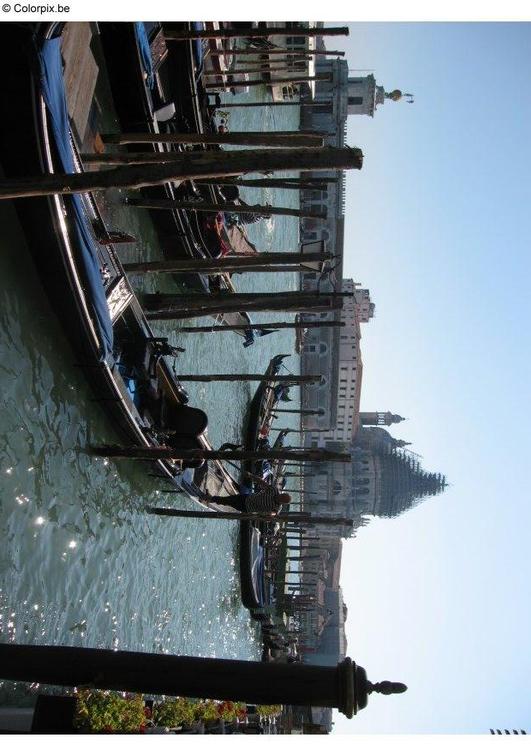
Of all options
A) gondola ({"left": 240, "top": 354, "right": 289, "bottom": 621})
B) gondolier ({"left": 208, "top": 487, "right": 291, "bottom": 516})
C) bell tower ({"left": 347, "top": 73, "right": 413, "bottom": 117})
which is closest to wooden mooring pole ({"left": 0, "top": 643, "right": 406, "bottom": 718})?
Answer: gondolier ({"left": 208, "top": 487, "right": 291, "bottom": 516})

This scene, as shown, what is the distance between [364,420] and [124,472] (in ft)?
189

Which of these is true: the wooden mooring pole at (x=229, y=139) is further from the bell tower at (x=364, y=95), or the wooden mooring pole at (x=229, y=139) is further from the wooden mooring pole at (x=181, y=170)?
the bell tower at (x=364, y=95)

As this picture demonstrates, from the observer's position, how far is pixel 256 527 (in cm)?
1867

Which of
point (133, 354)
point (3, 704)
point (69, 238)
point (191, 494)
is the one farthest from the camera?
point (191, 494)

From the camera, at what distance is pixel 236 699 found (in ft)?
16.2

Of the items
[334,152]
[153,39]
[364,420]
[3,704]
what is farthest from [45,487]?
[364,420]

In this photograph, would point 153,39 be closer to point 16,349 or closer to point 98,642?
point 16,349

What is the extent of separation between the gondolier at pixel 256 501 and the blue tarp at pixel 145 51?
8048 millimetres

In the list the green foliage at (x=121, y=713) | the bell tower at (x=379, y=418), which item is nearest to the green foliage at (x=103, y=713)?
the green foliage at (x=121, y=713)

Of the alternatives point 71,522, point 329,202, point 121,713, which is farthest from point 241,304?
point 329,202

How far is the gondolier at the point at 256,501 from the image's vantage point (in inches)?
522

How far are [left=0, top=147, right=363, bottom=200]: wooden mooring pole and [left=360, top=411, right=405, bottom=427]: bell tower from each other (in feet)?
202

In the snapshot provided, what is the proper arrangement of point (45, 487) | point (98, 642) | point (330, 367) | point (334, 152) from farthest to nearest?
point (330, 367) < point (98, 642) < point (45, 487) < point (334, 152)

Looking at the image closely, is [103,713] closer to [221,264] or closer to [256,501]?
→ [221,264]
